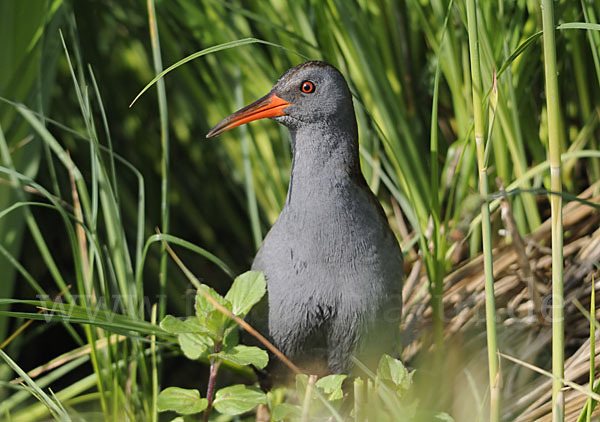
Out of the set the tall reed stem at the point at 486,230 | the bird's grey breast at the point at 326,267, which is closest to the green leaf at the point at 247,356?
the bird's grey breast at the point at 326,267

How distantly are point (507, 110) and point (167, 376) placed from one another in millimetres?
1274

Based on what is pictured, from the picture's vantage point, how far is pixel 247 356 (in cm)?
121

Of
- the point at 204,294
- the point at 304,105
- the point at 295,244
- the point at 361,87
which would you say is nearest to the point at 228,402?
the point at 204,294

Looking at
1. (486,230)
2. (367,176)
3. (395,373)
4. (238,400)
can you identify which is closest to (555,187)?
(486,230)

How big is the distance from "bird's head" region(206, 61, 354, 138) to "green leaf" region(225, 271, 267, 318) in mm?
285

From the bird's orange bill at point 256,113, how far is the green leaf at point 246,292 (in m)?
0.28

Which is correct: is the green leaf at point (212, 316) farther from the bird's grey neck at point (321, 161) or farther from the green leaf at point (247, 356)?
the bird's grey neck at point (321, 161)

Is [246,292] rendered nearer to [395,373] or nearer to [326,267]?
[326,267]

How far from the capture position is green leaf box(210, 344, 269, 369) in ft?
3.91

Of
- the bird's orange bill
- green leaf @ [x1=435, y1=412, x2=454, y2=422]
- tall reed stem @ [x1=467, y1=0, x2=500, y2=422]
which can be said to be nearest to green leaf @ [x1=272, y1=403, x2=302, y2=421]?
green leaf @ [x1=435, y1=412, x2=454, y2=422]

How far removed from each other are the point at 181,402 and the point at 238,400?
98 millimetres

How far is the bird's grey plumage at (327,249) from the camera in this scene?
4.24ft

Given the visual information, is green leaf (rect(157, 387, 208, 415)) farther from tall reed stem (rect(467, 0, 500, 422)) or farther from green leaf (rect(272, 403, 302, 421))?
tall reed stem (rect(467, 0, 500, 422))

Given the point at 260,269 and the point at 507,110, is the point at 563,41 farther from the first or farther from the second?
the point at 260,269
